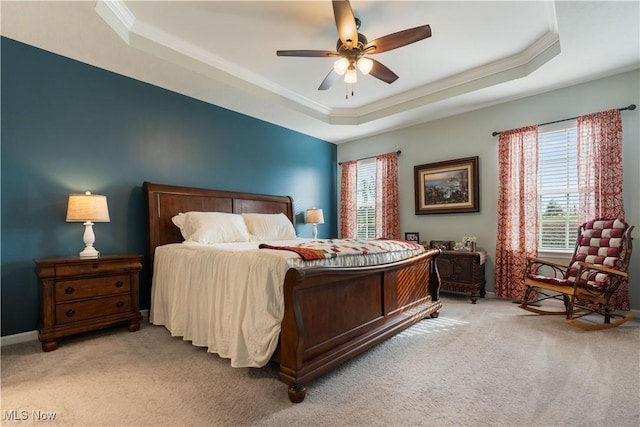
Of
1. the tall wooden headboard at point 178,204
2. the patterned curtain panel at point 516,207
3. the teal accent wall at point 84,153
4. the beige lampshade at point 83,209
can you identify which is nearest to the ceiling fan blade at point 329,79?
the teal accent wall at point 84,153

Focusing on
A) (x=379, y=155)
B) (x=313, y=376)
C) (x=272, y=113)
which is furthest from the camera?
(x=379, y=155)

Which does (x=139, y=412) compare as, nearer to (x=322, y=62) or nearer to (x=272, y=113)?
(x=322, y=62)

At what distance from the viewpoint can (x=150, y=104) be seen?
12.0 feet

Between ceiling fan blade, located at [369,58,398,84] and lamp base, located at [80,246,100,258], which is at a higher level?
ceiling fan blade, located at [369,58,398,84]

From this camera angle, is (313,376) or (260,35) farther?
(260,35)

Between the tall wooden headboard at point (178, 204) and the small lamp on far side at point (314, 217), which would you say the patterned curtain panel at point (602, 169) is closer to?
the small lamp on far side at point (314, 217)

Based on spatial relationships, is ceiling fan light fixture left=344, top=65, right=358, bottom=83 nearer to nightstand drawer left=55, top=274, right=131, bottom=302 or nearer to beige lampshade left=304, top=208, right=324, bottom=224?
beige lampshade left=304, top=208, right=324, bottom=224

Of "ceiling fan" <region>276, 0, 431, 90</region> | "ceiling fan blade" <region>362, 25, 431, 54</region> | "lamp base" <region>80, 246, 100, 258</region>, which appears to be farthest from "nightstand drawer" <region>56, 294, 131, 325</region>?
"ceiling fan blade" <region>362, 25, 431, 54</region>

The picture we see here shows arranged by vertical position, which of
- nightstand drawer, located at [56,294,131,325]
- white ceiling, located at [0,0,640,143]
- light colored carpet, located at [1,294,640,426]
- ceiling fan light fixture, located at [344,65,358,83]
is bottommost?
light colored carpet, located at [1,294,640,426]

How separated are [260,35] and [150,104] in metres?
1.61

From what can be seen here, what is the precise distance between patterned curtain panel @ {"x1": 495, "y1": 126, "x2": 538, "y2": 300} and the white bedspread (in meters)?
1.89

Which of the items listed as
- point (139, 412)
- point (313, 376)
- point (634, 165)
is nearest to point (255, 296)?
point (313, 376)

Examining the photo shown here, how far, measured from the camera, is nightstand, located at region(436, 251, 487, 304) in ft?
13.5

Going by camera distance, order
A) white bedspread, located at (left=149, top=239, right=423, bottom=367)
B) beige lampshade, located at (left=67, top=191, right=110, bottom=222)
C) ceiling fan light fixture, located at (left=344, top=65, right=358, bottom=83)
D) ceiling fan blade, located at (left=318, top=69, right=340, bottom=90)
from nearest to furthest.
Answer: white bedspread, located at (left=149, top=239, right=423, bottom=367) → beige lampshade, located at (left=67, top=191, right=110, bottom=222) → ceiling fan light fixture, located at (left=344, top=65, right=358, bottom=83) → ceiling fan blade, located at (left=318, top=69, right=340, bottom=90)
